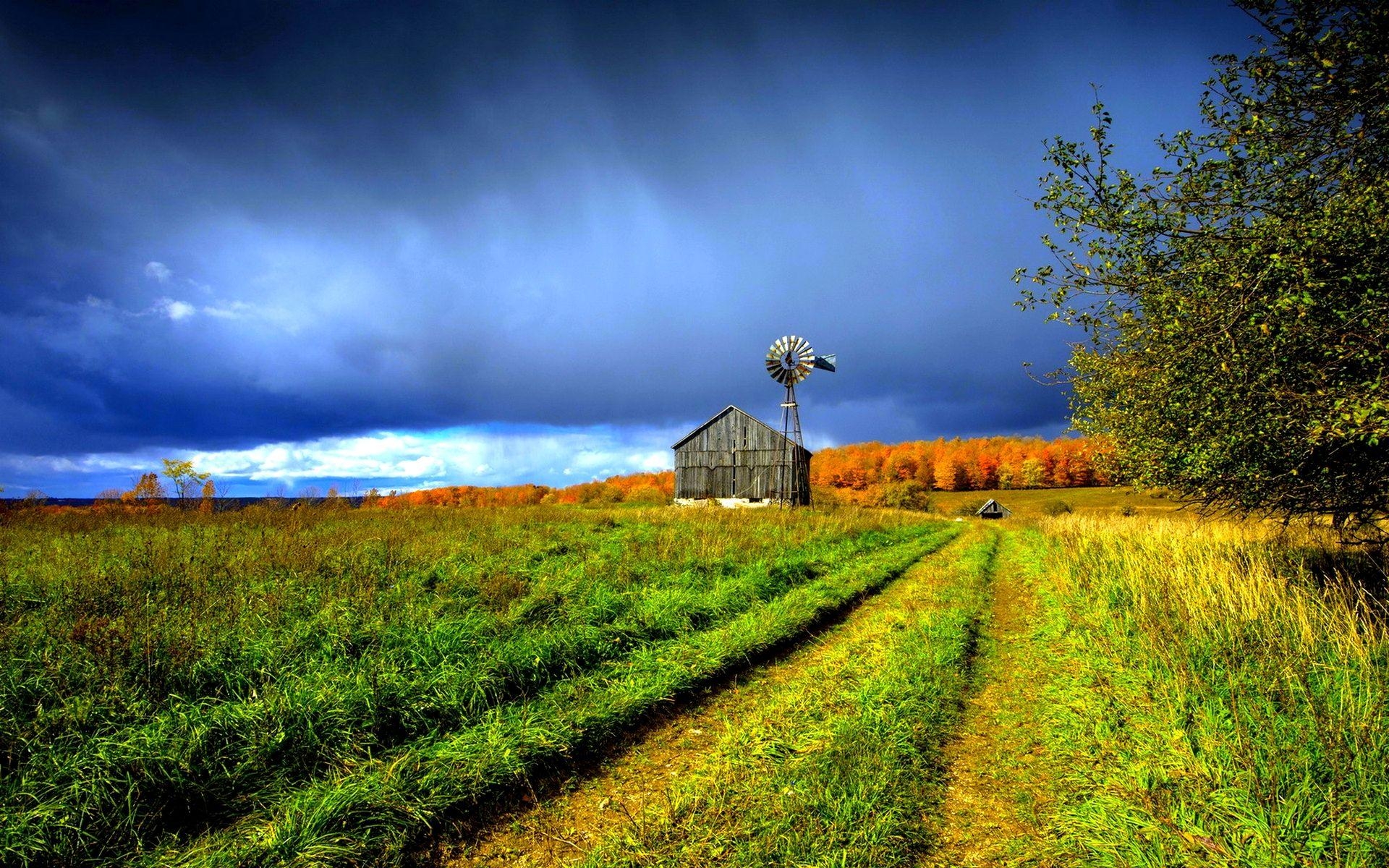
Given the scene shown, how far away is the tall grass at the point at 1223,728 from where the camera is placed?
3.47m

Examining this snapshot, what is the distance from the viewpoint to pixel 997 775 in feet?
14.9

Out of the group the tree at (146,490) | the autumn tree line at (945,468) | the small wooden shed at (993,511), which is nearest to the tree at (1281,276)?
the tree at (146,490)

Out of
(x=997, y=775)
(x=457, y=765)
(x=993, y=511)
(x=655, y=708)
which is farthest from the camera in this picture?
(x=993, y=511)

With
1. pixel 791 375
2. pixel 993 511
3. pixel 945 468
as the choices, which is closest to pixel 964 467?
pixel 945 468

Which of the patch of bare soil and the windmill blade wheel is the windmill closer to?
the windmill blade wheel

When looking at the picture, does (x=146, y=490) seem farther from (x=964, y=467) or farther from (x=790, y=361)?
(x=964, y=467)

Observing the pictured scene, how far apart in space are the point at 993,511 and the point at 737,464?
59.5 meters

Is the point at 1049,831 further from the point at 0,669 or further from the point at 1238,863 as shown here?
the point at 0,669

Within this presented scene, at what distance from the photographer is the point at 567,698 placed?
568cm

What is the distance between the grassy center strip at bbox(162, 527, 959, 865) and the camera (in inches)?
139

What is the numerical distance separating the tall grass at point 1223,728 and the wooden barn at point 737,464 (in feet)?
98.1

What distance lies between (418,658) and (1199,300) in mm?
10607

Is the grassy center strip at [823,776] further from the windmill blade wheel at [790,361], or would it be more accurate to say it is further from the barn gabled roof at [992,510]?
the barn gabled roof at [992,510]

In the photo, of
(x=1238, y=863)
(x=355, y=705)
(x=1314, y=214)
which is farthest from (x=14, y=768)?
(x=1314, y=214)
